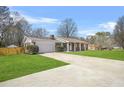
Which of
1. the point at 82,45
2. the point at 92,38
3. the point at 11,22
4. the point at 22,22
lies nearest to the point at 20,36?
the point at 22,22

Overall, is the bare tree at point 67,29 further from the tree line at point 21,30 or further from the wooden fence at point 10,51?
the wooden fence at point 10,51

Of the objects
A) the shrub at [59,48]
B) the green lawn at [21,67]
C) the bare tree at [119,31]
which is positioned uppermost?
the bare tree at [119,31]

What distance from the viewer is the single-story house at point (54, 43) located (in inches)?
1051

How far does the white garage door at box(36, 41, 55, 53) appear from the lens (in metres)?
26.7

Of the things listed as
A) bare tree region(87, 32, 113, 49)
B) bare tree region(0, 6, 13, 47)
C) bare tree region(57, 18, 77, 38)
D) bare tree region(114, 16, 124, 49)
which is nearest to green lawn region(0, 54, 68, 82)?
bare tree region(0, 6, 13, 47)

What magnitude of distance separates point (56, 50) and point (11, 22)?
20.5 feet

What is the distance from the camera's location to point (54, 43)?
2911cm

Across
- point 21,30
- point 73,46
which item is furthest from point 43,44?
point 73,46

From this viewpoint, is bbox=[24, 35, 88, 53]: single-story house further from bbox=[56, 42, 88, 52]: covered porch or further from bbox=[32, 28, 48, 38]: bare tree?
bbox=[32, 28, 48, 38]: bare tree

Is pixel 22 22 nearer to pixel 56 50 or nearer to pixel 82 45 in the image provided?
pixel 56 50

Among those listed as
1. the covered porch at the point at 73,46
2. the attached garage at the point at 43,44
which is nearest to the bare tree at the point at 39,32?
the covered porch at the point at 73,46

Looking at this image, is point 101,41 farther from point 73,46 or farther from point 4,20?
point 4,20

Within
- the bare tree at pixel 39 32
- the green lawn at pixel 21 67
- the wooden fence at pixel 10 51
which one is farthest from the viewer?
the bare tree at pixel 39 32

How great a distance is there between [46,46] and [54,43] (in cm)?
190
